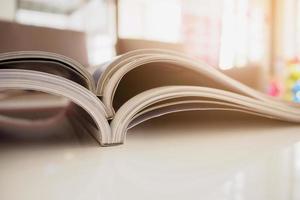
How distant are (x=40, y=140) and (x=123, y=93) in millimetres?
203

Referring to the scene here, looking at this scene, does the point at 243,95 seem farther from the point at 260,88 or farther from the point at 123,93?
the point at 260,88

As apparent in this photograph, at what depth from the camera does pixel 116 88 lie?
44 cm

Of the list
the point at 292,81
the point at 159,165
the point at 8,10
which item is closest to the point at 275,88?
the point at 292,81

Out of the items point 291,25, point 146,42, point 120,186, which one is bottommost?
point 120,186

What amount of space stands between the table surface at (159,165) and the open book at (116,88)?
4cm

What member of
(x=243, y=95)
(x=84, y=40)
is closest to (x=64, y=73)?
(x=243, y=95)

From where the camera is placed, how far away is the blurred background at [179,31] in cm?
112

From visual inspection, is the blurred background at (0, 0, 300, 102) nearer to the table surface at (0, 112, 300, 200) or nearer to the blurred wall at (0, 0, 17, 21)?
the blurred wall at (0, 0, 17, 21)

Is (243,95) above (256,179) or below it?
above

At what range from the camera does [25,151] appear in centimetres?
38

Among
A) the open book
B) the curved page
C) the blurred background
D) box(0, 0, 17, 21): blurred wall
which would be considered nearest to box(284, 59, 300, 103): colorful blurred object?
the blurred background

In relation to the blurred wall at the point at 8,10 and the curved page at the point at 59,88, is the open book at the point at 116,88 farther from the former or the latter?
the blurred wall at the point at 8,10

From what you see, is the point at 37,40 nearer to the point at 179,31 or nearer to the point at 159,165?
the point at 179,31

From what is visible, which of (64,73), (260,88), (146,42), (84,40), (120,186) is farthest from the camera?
(260,88)
